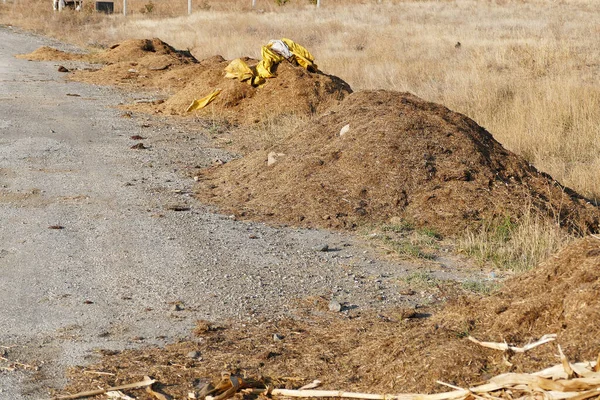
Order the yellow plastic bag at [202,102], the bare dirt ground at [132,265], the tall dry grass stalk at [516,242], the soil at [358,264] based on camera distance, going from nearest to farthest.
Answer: the soil at [358,264] → the bare dirt ground at [132,265] → the tall dry grass stalk at [516,242] → the yellow plastic bag at [202,102]

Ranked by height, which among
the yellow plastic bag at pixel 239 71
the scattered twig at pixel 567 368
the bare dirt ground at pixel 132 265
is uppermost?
the scattered twig at pixel 567 368

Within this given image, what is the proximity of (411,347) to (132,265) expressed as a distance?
3.12 m

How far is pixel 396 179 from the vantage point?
27.9 ft

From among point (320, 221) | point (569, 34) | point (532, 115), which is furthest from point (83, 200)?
point (569, 34)

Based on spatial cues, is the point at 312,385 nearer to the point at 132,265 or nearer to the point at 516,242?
the point at 132,265

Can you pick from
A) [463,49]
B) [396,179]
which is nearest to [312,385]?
[396,179]

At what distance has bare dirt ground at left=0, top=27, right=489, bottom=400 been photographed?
18.1 feet

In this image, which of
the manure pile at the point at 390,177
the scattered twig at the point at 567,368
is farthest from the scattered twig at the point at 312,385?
the manure pile at the point at 390,177

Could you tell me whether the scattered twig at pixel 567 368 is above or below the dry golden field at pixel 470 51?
above

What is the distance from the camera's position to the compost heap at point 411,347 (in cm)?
413

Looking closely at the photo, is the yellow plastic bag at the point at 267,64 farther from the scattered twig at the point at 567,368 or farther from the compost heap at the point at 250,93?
the scattered twig at the point at 567,368

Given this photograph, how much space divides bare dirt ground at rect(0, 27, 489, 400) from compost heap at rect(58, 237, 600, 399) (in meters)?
0.36

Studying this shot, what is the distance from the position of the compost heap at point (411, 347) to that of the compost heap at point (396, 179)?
269cm

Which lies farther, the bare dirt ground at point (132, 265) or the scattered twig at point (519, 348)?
the bare dirt ground at point (132, 265)
